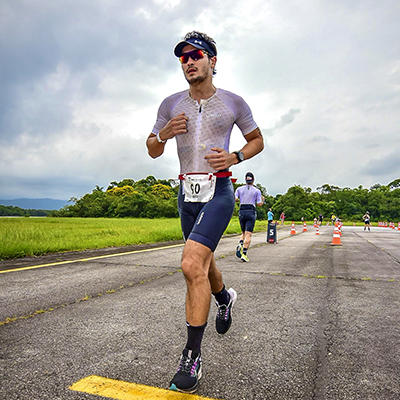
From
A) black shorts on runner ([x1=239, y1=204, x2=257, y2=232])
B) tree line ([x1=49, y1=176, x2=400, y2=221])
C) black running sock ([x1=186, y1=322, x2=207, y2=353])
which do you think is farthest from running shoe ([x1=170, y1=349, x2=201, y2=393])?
tree line ([x1=49, y1=176, x2=400, y2=221])

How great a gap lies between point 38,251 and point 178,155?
729 cm

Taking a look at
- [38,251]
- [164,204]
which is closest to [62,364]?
[38,251]

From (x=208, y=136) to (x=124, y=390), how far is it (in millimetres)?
1895

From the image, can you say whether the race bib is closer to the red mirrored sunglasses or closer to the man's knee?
the man's knee

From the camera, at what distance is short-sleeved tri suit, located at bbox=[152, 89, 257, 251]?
8.83ft

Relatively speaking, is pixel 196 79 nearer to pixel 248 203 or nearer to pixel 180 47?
pixel 180 47

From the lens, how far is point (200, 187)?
2.73m

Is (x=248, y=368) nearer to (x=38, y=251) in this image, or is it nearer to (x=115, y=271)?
(x=115, y=271)

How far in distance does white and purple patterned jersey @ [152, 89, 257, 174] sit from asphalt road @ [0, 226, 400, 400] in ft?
4.86

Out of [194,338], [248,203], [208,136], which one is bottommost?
[194,338]

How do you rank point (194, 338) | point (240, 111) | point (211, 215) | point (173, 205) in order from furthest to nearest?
1. point (173, 205)
2. point (240, 111)
3. point (211, 215)
4. point (194, 338)

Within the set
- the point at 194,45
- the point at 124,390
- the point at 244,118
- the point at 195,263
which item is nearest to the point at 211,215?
the point at 195,263

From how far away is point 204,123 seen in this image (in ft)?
9.31

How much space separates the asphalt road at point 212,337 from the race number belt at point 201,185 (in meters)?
1.20
